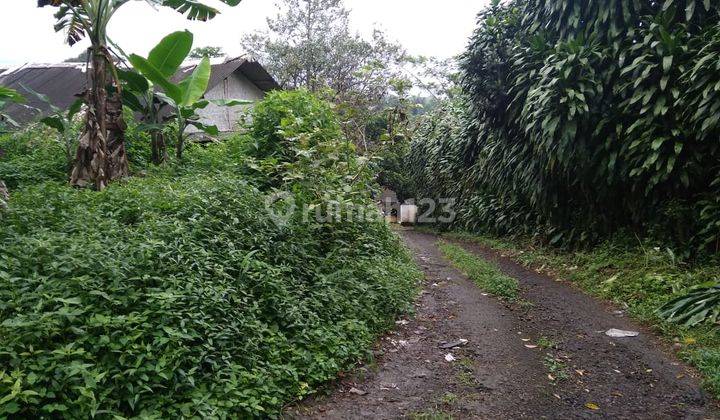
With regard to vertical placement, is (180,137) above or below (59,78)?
below

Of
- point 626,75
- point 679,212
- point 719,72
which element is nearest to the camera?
point 719,72

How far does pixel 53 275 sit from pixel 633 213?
284 inches

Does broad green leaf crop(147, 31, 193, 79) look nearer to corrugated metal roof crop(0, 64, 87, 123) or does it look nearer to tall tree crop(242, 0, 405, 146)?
corrugated metal roof crop(0, 64, 87, 123)

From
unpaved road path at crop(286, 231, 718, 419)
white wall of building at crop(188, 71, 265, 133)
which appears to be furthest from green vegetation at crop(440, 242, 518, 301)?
white wall of building at crop(188, 71, 265, 133)

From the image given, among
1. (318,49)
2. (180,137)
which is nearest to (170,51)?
(180,137)

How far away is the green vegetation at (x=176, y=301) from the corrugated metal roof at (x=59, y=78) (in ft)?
21.7

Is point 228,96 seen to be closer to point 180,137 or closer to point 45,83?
point 45,83

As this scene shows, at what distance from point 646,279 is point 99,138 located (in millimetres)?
7004

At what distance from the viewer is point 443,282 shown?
25.4 feet

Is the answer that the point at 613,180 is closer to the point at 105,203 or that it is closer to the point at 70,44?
the point at 105,203

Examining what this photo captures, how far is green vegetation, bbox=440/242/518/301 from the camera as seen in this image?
261 inches

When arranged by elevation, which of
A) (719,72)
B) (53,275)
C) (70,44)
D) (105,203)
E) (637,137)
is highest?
(70,44)

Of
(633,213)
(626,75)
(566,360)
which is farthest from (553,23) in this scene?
(566,360)

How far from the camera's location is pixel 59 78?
1276cm
